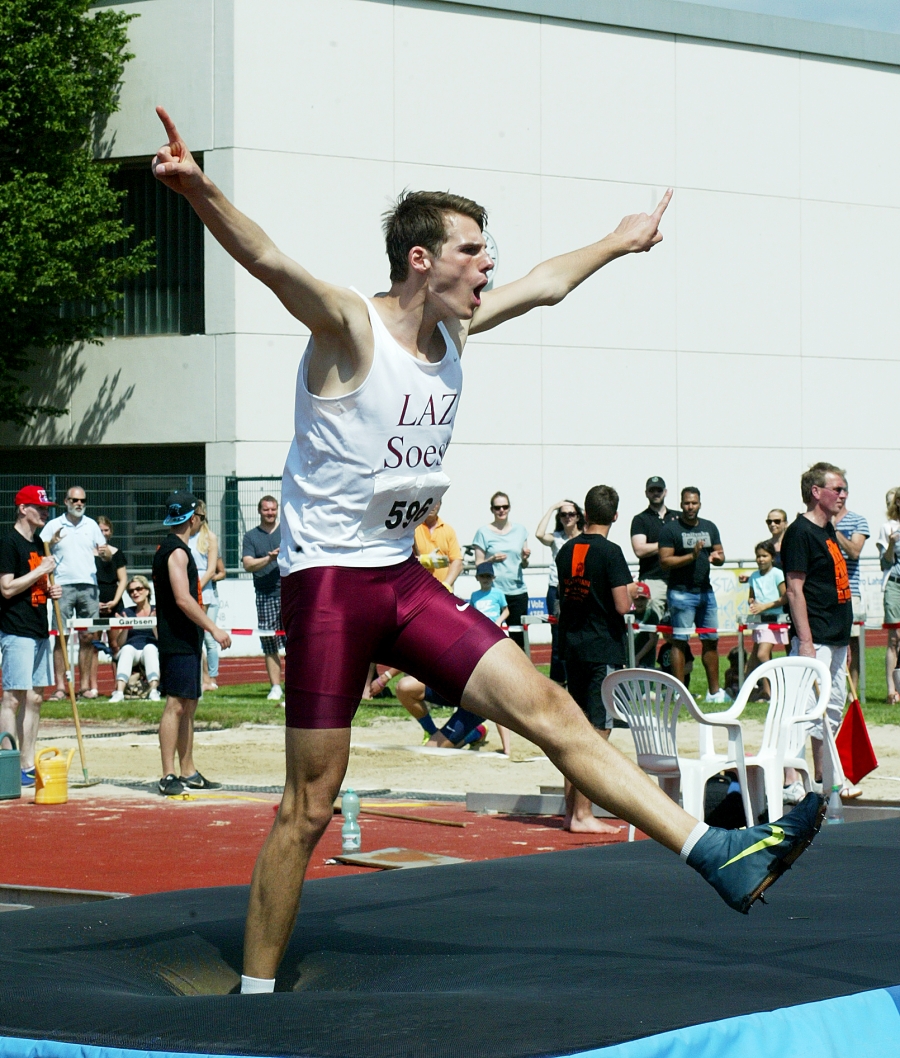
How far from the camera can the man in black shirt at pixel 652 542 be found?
1533 cm

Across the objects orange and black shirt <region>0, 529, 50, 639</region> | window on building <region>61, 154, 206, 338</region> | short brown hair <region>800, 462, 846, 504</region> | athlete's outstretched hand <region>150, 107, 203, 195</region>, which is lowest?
orange and black shirt <region>0, 529, 50, 639</region>

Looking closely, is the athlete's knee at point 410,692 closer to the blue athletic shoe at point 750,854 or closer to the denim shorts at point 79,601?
the denim shorts at point 79,601

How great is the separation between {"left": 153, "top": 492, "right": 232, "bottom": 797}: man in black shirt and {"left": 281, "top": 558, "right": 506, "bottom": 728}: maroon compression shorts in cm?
577

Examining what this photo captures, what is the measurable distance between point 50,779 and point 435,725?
141 inches

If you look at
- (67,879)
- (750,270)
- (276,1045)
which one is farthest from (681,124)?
(276,1045)

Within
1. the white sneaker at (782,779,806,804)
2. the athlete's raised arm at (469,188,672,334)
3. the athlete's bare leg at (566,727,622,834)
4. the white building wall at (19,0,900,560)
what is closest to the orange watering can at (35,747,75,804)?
the athlete's bare leg at (566,727,622,834)

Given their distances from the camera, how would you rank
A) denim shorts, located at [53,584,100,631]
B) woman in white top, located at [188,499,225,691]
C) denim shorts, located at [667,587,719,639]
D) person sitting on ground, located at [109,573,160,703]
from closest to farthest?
denim shorts, located at [667,587,719,639], woman in white top, located at [188,499,225,691], person sitting on ground, located at [109,573,160,703], denim shorts, located at [53,584,100,631]

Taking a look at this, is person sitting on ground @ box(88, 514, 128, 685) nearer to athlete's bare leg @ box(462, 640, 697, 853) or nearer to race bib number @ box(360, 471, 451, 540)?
race bib number @ box(360, 471, 451, 540)

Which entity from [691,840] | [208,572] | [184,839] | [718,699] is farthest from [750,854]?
[208,572]

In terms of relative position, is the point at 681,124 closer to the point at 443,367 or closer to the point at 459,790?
the point at 459,790

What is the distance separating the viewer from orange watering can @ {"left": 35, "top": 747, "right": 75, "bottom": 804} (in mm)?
9734

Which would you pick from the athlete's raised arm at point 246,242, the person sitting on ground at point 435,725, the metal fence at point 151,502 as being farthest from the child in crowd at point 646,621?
the athlete's raised arm at point 246,242

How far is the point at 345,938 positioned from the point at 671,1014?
1.53 metres

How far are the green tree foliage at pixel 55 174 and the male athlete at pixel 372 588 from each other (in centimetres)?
1806
